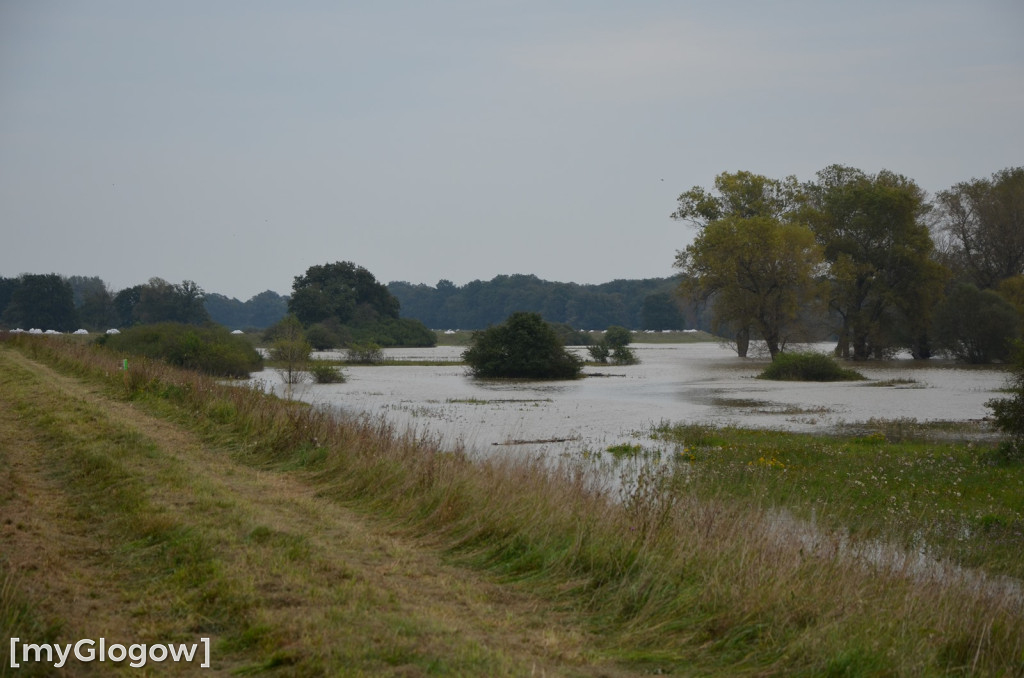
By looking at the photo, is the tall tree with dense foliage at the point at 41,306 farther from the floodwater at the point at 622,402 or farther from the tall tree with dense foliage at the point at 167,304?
the floodwater at the point at 622,402

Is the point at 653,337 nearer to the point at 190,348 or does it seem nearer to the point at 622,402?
the point at 190,348

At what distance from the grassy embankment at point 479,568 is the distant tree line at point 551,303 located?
129131mm

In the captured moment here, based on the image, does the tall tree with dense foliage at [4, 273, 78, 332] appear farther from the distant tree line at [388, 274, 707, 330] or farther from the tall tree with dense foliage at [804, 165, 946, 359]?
the tall tree with dense foliage at [804, 165, 946, 359]

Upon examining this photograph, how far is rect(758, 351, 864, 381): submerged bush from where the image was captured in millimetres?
41406

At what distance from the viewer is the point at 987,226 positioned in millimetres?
64625

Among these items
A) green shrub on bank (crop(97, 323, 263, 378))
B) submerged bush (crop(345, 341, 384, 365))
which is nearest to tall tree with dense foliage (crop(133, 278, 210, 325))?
submerged bush (crop(345, 341, 384, 365))

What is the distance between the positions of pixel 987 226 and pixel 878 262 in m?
12.2

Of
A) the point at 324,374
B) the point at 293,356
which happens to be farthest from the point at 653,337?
the point at 324,374

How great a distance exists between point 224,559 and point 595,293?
157 metres

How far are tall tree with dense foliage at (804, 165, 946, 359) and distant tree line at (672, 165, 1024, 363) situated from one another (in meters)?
0.08

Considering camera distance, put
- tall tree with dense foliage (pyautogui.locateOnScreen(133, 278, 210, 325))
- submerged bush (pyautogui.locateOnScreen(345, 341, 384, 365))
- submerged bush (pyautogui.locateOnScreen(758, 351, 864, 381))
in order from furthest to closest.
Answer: tall tree with dense foliage (pyautogui.locateOnScreen(133, 278, 210, 325)), submerged bush (pyautogui.locateOnScreen(345, 341, 384, 365)), submerged bush (pyautogui.locateOnScreen(758, 351, 864, 381))

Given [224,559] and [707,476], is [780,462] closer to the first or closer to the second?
[707,476]

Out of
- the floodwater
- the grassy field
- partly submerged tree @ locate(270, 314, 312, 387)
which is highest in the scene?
the grassy field

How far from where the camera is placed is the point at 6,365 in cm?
2556
